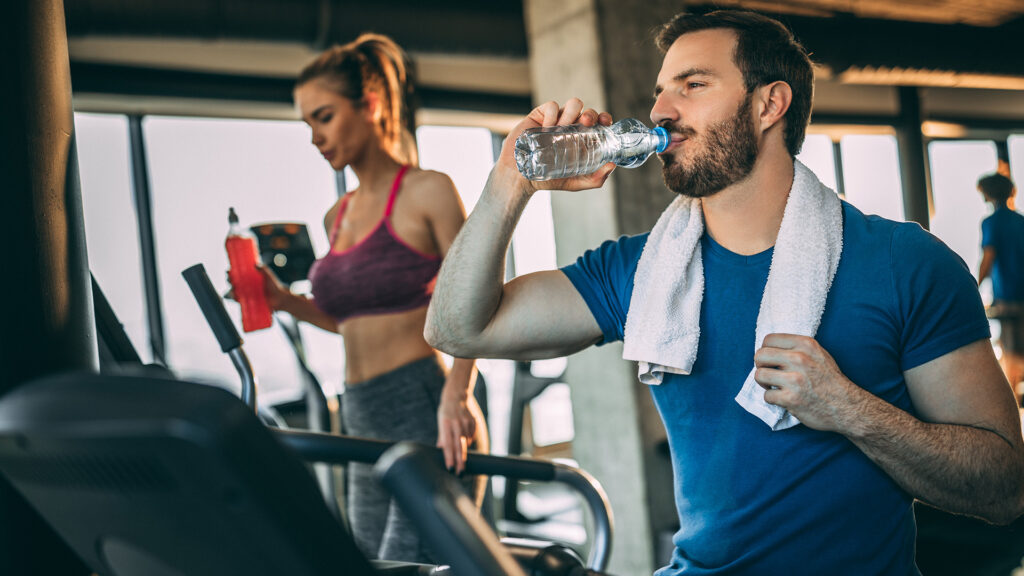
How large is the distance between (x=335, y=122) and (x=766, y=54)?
100 cm

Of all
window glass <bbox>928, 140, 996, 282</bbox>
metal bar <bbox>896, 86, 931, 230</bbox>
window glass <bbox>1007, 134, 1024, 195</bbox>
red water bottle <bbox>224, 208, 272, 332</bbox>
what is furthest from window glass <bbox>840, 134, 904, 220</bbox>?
red water bottle <bbox>224, 208, 272, 332</bbox>

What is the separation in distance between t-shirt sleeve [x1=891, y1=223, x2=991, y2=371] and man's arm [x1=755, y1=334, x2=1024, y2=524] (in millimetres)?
19

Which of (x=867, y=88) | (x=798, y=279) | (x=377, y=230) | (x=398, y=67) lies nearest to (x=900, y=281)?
(x=798, y=279)

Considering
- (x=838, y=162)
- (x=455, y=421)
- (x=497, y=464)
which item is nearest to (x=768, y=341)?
(x=497, y=464)

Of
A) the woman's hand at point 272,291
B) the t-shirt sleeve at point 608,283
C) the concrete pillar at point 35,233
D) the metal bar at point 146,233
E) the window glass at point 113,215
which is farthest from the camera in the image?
the metal bar at point 146,233

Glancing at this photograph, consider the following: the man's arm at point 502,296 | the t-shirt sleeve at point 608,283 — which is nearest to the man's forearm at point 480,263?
the man's arm at point 502,296

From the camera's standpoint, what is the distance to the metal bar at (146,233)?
→ 4.72 meters

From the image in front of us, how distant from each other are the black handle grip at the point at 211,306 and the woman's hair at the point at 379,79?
636 millimetres

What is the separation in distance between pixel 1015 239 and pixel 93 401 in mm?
5401

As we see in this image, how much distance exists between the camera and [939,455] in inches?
43.0

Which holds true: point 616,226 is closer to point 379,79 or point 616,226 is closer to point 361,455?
point 379,79

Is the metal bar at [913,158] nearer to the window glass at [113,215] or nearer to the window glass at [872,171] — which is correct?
the window glass at [872,171]

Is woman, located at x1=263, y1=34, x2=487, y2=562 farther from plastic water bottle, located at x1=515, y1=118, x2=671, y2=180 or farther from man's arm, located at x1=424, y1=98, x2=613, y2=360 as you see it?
plastic water bottle, located at x1=515, y1=118, x2=671, y2=180

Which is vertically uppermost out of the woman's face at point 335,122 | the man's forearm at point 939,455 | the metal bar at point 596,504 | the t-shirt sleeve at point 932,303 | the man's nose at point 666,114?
the woman's face at point 335,122
